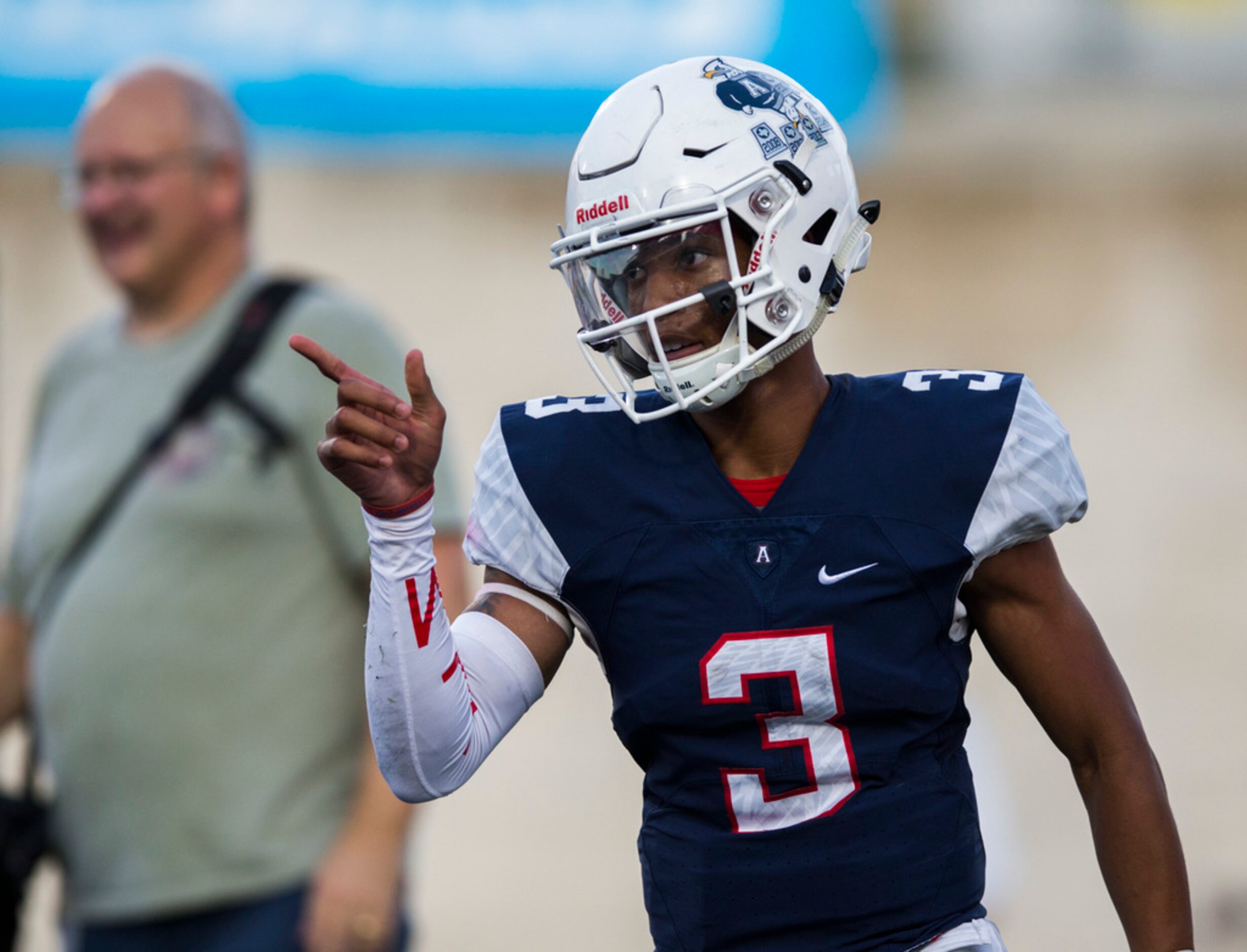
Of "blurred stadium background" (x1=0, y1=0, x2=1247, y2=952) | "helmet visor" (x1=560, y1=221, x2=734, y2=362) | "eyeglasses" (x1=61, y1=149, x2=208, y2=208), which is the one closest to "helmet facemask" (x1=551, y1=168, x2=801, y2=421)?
"helmet visor" (x1=560, y1=221, x2=734, y2=362)

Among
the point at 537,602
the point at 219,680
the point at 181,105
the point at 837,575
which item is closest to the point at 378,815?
the point at 219,680

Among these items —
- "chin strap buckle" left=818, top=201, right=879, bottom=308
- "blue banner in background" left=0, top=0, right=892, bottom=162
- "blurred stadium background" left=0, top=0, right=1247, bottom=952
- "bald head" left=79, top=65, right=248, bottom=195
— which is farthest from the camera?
"blue banner in background" left=0, top=0, right=892, bottom=162

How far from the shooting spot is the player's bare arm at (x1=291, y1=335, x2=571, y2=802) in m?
1.77

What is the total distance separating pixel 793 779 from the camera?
1927 millimetres

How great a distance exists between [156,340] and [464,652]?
1.50 m

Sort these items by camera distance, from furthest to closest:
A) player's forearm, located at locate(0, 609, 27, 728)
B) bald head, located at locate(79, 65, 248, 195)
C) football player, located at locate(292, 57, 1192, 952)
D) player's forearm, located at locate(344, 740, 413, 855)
Result: bald head, located at locate(79, 65, 248, 195) → player's forearm, located at locate(0, 609, 27, 728) → player's forearm, located at locate(344, 740, 413, 855) → football player, located at locate(292, 57, 1192, 952)

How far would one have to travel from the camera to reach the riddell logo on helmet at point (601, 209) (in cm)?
202

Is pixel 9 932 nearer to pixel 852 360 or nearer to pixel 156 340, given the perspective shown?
pixel 156 340

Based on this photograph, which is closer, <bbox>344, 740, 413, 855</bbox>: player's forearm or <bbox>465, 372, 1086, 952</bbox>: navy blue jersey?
<bbox>465, 372, 1086, 952</bbox>: navy blue jersey

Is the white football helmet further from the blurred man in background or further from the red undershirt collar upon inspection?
the blurred man in background

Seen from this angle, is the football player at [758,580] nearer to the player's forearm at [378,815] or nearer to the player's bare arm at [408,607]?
the player's bare arm at [408,607]

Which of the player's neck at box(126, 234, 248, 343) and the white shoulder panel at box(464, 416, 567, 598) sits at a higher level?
the player's neck at box(126, 234, 248, 343)

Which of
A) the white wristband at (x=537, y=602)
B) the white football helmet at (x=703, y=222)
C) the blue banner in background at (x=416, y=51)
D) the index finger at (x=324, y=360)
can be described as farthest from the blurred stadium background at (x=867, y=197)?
the index finger at (x=324, y=360)

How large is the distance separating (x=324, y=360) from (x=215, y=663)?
1.29 meters
